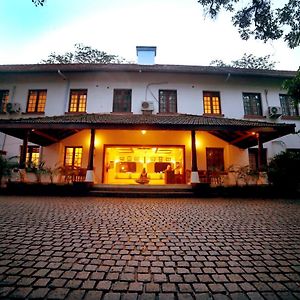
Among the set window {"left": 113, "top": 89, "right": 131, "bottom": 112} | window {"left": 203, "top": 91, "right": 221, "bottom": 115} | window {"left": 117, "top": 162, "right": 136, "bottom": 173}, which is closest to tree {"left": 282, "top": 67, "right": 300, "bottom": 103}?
window {"left": 203, "top": 91, "right": 221, "bottom": 115}

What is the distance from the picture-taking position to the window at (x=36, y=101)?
12414 millimetres

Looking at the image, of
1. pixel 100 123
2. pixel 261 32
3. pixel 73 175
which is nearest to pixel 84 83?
pixel 100 123

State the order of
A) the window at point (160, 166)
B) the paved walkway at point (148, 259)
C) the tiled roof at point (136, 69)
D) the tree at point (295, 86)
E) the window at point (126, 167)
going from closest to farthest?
the paved walkway at point (148, 259), the tree at point (295, 86), the tiled roof at point (136, 69), the window at point (160, 166), the window at point (126, 167)

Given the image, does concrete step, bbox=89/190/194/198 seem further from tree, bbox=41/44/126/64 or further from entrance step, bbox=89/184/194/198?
tree, bbox=41/44/126/64

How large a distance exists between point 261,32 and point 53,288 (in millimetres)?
8661

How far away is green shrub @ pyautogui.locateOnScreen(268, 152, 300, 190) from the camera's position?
8266mm

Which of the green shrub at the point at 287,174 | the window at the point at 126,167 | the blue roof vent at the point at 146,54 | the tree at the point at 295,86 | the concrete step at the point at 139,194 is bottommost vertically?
the concrete step at the point at 139,194

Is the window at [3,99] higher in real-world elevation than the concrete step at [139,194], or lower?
higher

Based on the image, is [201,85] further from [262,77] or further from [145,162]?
[145,162]

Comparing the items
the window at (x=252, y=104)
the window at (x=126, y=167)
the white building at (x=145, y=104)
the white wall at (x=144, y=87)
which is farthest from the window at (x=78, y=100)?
the window at (x=252, y=104)

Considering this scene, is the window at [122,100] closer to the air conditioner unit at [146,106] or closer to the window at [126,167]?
the air conditioner unit at [146,106]

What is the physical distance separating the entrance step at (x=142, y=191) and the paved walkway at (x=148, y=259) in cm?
402

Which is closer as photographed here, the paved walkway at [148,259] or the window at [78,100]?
the paved walkway at [148,259]

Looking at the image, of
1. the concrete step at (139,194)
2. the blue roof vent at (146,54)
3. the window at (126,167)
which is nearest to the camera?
the concrete step at (139,194)
